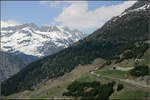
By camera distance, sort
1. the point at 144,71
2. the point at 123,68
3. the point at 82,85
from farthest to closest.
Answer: the point at 123,68 → the point at 82,85 → the point at 144,71

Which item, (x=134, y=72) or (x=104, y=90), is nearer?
(x=104, y=90)

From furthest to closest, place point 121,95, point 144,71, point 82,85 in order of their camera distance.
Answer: point 82,85 → point 144,71 → point 121,95

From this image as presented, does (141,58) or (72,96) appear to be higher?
(141,58)

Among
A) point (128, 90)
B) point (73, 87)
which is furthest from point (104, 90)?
point (73, 87)

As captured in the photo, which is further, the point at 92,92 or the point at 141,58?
the point at 141,58

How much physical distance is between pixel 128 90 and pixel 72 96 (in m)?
37.9

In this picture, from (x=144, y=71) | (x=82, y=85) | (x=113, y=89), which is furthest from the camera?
Result: (x=82, y=85)

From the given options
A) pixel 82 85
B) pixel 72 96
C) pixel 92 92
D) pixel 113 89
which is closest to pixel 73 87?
pixel 82 85

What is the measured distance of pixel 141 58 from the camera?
19312 centimetres

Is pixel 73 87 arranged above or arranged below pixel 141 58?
below

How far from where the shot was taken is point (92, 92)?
14312cm

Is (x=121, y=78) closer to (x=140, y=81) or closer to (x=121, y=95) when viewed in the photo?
(x=140, y=81)

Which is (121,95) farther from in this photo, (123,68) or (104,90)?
(123,68)

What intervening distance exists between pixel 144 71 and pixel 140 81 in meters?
Answer: 9.53
